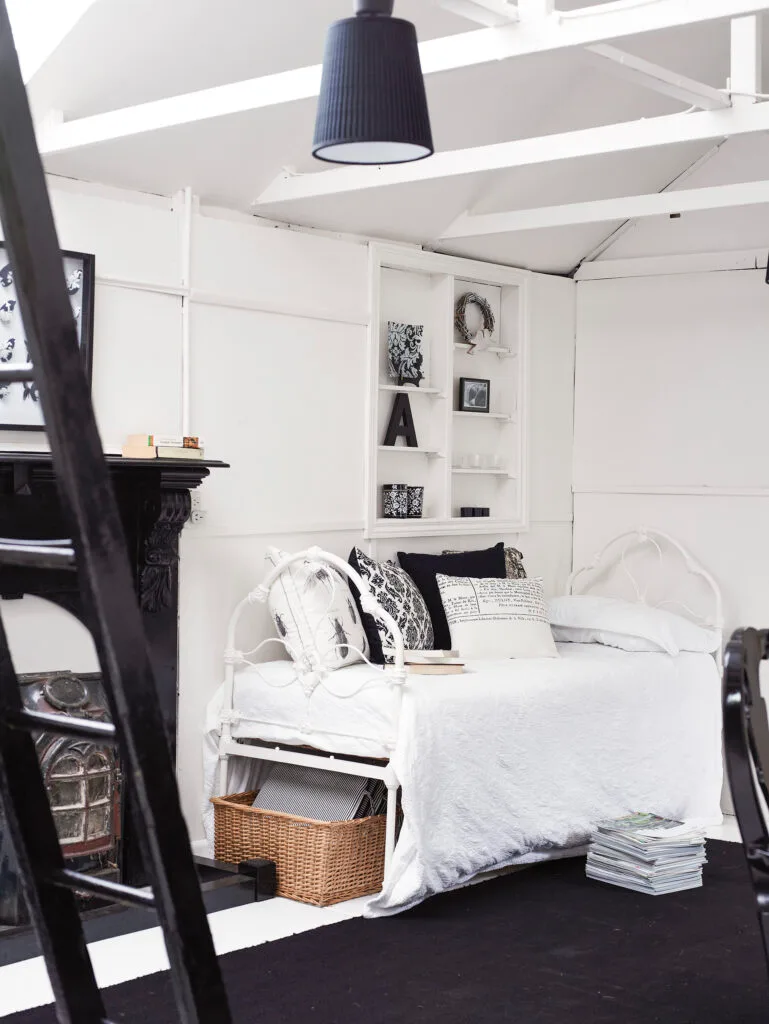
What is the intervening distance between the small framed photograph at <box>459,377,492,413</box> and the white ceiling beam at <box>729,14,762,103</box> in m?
2.18

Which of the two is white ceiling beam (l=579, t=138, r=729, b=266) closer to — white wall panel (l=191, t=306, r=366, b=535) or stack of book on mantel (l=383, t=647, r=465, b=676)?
white wall panel (l=191, t=306, r=366, b=535)

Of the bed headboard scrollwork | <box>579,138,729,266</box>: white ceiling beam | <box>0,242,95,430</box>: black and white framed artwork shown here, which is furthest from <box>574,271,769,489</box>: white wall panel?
<box>0,242,95,430</box>: black and white framed artwork

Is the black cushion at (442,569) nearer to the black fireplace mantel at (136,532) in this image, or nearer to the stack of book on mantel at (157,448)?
the black fireplace mantel at (136,532)

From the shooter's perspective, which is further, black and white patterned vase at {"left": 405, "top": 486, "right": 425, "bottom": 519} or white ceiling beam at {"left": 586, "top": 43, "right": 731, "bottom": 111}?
black and white patterned vase at {"left": 405, "top": 486, "right": 425, "bottom": 519}

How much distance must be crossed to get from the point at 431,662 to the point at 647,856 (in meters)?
0.99

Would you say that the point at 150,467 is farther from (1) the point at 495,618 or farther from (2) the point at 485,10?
(2) the point at 485,10

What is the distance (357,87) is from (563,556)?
160 inches

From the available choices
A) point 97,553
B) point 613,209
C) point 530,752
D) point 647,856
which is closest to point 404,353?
point 613,209

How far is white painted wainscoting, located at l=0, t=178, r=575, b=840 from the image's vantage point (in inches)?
171

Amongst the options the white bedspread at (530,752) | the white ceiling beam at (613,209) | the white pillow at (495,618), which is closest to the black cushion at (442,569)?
the white pillow at (495,618)

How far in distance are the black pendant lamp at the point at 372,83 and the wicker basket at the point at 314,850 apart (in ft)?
8.14

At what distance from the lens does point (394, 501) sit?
542cm

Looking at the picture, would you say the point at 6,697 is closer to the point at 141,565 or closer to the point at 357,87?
the point at 357,87

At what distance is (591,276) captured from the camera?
6.27m
